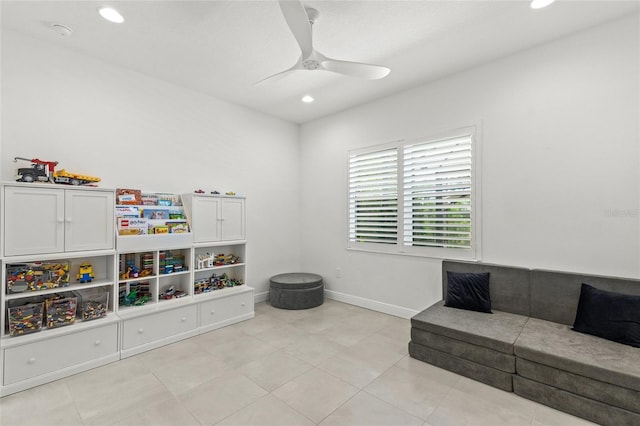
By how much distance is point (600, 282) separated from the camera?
256cm

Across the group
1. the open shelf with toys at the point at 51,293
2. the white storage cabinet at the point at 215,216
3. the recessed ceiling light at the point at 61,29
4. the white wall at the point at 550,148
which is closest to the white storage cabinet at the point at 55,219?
the open shelf with toys at the point at 51,293

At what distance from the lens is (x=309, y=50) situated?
2.37m

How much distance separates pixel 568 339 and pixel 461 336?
784 mm

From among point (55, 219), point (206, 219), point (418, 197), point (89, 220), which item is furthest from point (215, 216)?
point (418, 197)

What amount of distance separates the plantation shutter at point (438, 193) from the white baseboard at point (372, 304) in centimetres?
93

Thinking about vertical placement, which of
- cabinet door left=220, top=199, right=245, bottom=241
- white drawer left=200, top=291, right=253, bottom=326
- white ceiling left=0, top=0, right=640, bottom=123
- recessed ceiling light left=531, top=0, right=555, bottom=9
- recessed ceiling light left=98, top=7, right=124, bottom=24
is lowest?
white drawer left=200, top=291, right=253, bottom=326

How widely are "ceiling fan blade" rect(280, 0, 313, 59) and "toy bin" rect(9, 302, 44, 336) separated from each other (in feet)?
10.4

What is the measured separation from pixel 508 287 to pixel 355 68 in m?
2.63

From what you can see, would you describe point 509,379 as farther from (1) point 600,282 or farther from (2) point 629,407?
(1) point 600,282

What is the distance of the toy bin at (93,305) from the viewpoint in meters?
2.85

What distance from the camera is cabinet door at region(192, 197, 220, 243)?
12.2ft

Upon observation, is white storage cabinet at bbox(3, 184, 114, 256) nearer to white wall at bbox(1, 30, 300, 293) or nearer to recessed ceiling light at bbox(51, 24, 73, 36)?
white wall at bbox(1, 30, 300, 293)

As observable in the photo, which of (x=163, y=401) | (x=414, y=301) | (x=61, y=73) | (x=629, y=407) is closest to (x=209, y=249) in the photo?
(x=163, y=401)

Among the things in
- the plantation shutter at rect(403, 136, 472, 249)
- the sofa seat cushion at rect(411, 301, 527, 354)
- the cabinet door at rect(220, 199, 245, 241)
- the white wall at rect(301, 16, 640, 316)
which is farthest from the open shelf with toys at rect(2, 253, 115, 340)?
the plantation shutter at rect(403, 136, 472, 249)
